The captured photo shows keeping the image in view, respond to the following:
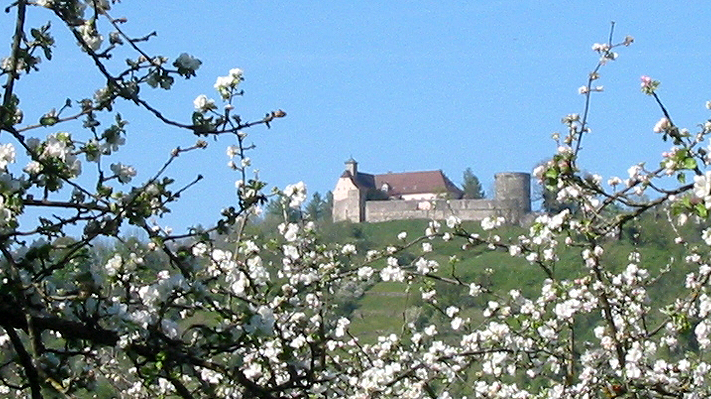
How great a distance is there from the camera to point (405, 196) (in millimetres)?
109188

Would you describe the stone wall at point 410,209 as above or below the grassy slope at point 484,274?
above

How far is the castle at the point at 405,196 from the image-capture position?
85.1 meters

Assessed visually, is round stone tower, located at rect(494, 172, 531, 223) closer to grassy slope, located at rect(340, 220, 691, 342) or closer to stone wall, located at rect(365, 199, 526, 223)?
stone wall, located at rect(365, 199, 526, 223)

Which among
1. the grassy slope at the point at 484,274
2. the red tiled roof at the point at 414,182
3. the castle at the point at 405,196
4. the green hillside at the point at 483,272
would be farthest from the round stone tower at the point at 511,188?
the grassy slope at the point at 484,274

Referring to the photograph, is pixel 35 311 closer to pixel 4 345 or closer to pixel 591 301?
pixel 4 345

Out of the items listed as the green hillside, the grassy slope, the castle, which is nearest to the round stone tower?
the castle

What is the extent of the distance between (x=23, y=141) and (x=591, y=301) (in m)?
4.01

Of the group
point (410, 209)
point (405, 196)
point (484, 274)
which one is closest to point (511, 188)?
point (410, 209)

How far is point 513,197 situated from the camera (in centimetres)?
8381

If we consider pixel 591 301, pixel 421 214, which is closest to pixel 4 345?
pixel 591 301

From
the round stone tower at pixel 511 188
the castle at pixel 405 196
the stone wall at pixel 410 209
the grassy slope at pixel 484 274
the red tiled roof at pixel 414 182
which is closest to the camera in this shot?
the grassy slope at pixel 484 274

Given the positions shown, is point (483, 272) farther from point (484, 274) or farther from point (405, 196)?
point (405, 196)

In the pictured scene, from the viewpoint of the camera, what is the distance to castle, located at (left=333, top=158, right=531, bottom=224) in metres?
85.1

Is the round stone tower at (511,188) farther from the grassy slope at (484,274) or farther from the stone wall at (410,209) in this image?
the grassy slope at (484,274)
